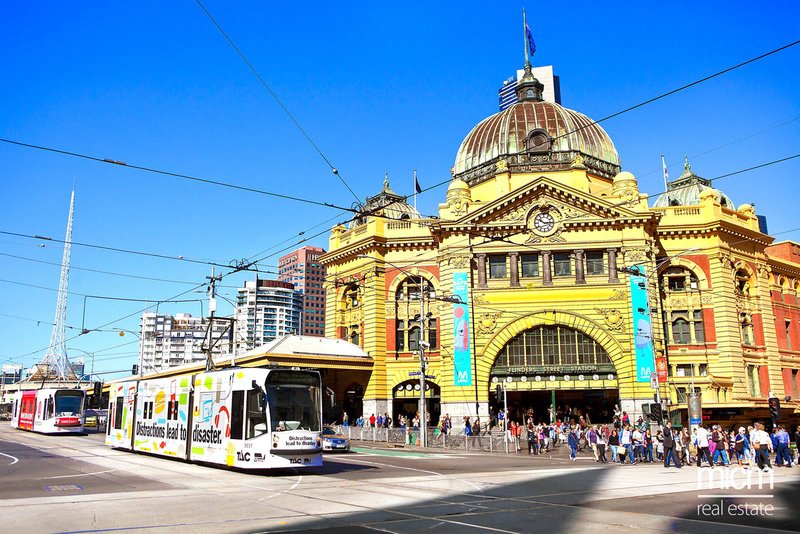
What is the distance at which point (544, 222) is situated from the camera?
49656mm

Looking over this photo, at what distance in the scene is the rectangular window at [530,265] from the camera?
49.6 meters

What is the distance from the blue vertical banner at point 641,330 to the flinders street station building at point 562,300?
98 mm

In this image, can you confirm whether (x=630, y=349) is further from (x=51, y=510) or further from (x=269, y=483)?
(x=51, y=510)

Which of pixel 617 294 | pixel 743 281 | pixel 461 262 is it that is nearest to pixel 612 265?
pixel 617 294

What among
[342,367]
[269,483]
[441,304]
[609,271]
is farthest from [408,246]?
[269,483]

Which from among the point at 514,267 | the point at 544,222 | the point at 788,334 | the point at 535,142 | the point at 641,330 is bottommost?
the point at 641,330

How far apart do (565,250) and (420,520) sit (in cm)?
3811

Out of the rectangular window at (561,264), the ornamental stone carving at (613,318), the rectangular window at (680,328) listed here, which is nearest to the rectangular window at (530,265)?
the rectangular window at (561,264)

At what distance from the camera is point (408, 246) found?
5438cm

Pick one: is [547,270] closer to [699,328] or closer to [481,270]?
[481,270]

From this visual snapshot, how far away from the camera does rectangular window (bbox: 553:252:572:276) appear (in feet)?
161

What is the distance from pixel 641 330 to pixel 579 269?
19.4ft

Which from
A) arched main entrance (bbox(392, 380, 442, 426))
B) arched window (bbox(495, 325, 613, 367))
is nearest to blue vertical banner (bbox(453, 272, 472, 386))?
arched window (bbox(495, 325, 613, 367))

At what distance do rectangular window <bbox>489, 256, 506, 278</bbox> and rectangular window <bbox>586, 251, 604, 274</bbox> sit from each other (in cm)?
594
